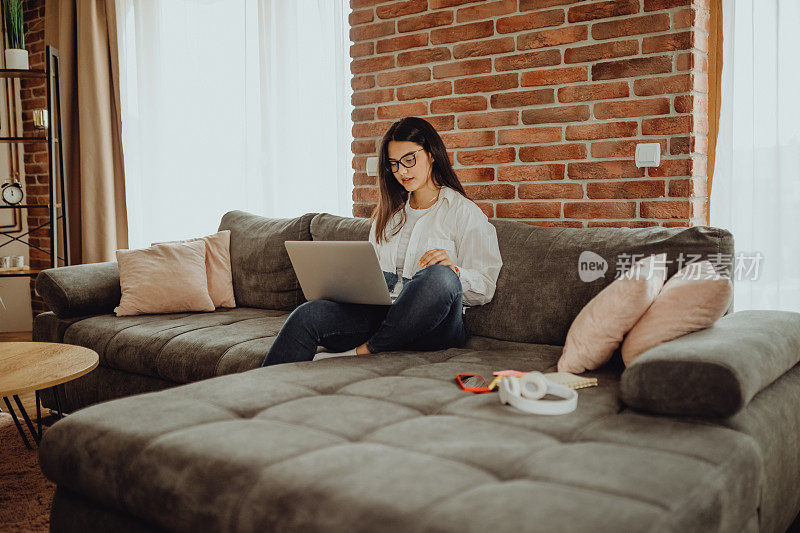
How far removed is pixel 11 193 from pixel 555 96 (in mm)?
3347

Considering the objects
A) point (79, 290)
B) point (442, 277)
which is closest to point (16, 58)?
point (79, 290)

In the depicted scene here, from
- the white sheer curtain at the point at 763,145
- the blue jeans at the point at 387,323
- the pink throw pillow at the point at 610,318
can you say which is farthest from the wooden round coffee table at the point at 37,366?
the white sheer curtain at the point at 763,145

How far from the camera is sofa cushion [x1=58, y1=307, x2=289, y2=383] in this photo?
2486mm

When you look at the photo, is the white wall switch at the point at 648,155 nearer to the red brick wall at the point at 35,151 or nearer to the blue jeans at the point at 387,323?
the blue jeans at the point at 387,323

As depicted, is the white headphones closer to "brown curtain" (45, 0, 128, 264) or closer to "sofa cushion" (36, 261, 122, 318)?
"sofa cushion" (36, 261, 122, 318)

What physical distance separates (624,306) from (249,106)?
2809mm

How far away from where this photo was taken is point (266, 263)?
320 centimetres

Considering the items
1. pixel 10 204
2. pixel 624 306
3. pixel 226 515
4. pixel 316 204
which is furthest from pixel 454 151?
pixel 10 204

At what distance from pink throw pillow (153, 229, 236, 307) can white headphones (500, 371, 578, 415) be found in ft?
6.34

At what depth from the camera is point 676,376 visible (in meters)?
1.50

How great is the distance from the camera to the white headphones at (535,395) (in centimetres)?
155

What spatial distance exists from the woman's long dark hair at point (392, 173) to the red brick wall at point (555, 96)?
42 centimetres

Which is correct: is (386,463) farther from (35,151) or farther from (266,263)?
(35,151)

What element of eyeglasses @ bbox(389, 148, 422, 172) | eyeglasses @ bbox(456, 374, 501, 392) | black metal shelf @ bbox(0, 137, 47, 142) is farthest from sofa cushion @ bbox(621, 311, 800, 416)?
black metal shelf @ bbox(0, 137, 47, 142)
